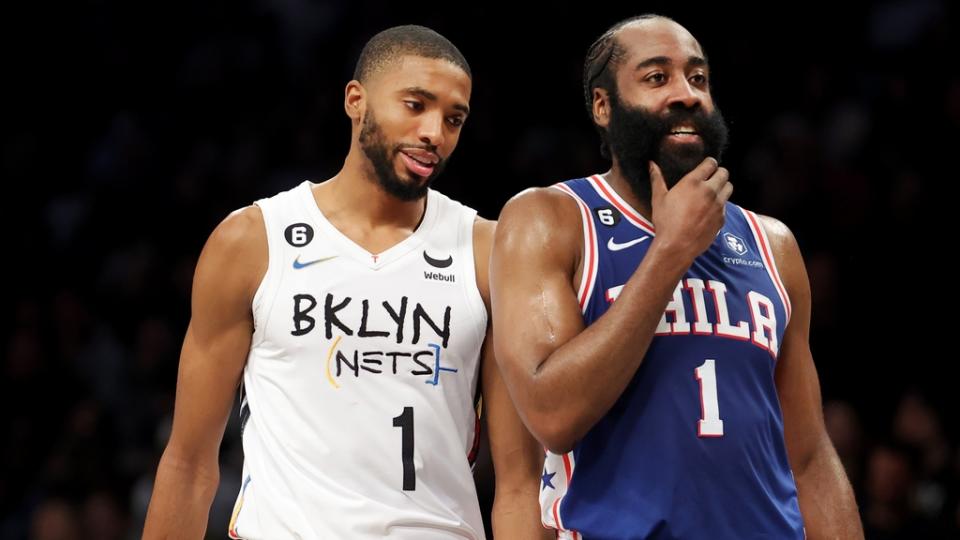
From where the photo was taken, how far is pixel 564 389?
299cm

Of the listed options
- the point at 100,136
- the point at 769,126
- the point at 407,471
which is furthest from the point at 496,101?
the point at 407,471

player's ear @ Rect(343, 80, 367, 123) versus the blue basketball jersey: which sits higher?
player's ear @ Rect(343, 80, 367, 123)

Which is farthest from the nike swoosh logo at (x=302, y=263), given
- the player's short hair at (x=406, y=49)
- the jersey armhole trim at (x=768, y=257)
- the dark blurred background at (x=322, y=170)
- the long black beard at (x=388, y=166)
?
the dark blurred background at (x=322, y=170)

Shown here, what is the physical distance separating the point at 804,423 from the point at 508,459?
821mm

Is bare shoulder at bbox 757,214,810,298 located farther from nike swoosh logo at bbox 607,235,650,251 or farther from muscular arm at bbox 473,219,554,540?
muscular arm at bbox 473,219,554,540

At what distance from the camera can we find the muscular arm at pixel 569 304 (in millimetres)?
2949

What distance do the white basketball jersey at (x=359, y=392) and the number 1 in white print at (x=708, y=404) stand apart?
857mm

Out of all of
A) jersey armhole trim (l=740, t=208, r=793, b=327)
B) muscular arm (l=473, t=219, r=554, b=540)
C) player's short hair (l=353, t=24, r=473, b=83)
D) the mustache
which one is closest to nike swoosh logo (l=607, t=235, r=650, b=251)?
the mustache

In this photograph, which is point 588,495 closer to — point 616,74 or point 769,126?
point 616,74

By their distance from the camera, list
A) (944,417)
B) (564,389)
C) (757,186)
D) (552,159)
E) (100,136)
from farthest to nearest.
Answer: (100,136) → (552,159) → (757,186) → (944,417) → (564,389)

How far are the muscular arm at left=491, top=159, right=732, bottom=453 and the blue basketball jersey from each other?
0.09 metres

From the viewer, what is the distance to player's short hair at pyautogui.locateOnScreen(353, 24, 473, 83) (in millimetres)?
3922

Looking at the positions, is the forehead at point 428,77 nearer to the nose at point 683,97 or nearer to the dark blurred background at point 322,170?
the nose at point 683,97

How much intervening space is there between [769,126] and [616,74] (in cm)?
505
